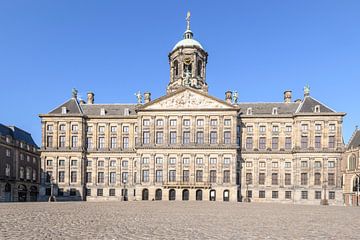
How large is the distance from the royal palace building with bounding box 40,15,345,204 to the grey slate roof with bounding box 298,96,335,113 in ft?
0.56

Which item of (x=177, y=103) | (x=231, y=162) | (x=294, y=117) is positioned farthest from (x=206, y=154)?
(x=294, y=117)

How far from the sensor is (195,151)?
186ft

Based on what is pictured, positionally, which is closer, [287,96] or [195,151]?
[195,151]

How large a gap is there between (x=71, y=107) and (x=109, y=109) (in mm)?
7004

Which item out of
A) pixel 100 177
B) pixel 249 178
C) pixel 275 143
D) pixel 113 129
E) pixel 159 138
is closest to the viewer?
pixel 159 138

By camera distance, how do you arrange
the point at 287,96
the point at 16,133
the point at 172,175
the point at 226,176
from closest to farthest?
the point at 226,176 → the point at 172,175 → the point at 287,96 → the point at 16,133

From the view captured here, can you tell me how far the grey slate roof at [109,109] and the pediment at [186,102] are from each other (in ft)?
22.3

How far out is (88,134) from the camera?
203 feet

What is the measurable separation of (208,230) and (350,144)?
5845 cm

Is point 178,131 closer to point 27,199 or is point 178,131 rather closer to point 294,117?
point 294,117

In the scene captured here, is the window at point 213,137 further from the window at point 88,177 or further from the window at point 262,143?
the window at point 88,177

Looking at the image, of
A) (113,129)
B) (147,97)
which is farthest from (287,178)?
(113,129)

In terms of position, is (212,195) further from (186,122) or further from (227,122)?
(186,122)

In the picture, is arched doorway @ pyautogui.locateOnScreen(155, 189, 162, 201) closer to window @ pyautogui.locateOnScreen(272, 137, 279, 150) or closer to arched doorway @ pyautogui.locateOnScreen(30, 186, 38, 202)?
window @ pyautogui.locateOnScreen(272, 137, 279, 150)
